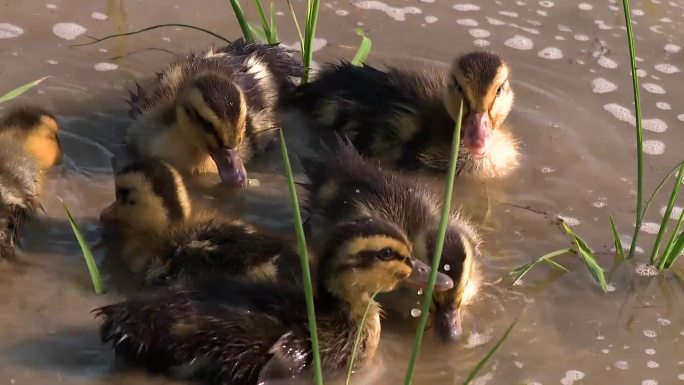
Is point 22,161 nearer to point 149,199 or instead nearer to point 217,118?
point 149,199

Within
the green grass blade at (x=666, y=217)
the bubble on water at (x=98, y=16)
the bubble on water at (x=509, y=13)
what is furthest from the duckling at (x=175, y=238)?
the bubble on water at (x=509, y=13)

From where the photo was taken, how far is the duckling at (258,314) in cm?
292

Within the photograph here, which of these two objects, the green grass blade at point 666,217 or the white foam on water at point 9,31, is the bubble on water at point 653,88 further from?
the white foam on water at point 9,31

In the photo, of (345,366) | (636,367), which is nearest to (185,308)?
(345,366)

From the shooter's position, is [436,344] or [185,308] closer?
[185,308]

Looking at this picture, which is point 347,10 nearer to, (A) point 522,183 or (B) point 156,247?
(A) point 522,183

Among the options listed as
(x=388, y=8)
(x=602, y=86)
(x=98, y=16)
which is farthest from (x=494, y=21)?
(x=98, y=16)

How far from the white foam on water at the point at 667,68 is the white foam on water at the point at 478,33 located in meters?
0.80

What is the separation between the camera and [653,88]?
4914mm

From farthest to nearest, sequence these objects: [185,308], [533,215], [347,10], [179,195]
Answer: [347,10]
[533,215]
[179,195]
[185,308]

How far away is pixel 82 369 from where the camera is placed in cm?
303

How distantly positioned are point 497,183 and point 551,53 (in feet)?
3.90

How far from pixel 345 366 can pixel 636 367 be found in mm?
858

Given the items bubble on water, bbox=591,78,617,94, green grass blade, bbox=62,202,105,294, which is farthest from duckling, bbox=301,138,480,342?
bubble on water, bbox=591,78,617,94
